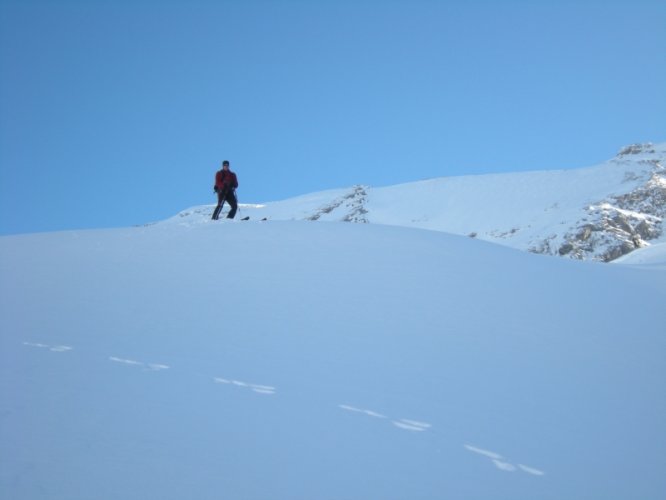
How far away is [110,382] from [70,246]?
4511mm

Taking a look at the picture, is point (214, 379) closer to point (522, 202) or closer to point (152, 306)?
point (152, 306)

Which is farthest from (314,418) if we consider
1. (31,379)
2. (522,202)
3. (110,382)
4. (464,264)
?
(522,202)

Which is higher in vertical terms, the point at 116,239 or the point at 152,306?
the point at 116,239

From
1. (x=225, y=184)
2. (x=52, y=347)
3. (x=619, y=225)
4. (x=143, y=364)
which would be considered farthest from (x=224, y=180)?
(x=619, y=225)

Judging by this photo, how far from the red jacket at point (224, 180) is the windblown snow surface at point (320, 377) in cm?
327

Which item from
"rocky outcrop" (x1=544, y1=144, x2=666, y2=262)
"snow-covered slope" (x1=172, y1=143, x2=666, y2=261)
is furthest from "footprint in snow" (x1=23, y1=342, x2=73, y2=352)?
"snow-covered slope" (x1=172, y1=143, x2=666, y2=261)

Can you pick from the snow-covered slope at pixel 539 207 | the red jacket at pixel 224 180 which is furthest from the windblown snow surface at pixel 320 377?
the snow-covered slope at pixel 539 207

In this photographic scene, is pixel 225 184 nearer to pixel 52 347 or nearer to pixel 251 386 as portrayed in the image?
pixel 52 347

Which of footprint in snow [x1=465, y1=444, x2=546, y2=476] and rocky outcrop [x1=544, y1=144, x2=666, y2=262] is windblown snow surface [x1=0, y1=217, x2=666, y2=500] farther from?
rocky outcrop [x1=544, y1=144, x2=666, y2=262]

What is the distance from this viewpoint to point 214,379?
12.2 ft

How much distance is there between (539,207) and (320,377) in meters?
46.3

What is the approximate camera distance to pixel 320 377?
3873 millimetres

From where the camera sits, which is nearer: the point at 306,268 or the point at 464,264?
the point at 306,268

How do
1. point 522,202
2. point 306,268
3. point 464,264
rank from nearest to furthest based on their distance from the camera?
point 306,268, point 464,264, point 522,202
